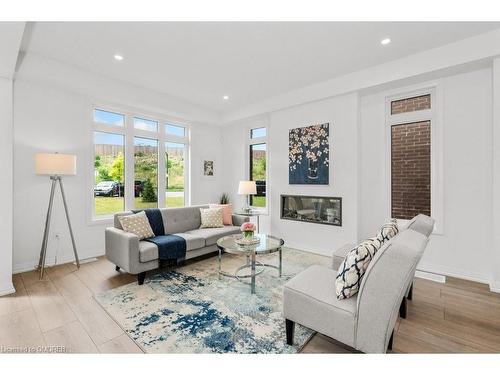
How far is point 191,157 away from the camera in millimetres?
5574

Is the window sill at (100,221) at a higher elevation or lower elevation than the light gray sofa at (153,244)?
higher

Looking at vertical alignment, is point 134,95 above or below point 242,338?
above

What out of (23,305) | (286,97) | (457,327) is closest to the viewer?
(457,327)

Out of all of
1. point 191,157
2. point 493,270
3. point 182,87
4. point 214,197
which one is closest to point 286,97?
point 182,87

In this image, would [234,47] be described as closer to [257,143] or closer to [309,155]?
[309,155]

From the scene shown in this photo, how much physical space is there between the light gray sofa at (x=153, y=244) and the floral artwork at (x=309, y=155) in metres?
1.35

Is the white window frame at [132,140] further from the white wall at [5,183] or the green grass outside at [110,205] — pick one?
the white wall at [5,183]

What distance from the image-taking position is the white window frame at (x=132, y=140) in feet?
13.4

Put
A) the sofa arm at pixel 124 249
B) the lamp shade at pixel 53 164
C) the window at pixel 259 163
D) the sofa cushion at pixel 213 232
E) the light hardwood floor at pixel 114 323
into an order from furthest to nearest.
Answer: the window at pixel 259 163 < the sofa cushion at pixel 213 232 < the lamp shade at pixel 53 164 < the sofa arm at pixel 124 249 < the light hardwood floor at pixel 114 323

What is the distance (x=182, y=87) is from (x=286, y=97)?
1966mm

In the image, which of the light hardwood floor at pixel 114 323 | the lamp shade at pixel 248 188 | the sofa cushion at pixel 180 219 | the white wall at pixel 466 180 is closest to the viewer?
the light hardwood floor at pixel 114 323

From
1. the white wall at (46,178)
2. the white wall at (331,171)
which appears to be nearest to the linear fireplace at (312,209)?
the white wall at (331,171)

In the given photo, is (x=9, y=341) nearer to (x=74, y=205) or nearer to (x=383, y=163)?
(x=74, y=205)

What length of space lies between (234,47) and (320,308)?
3053 mm
